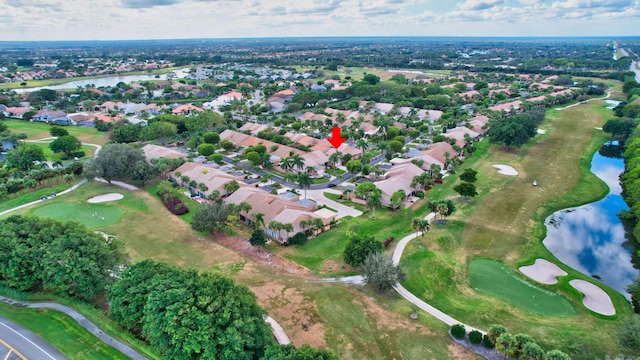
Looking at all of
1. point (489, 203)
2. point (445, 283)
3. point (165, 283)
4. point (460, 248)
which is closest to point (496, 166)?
point (489, 203)

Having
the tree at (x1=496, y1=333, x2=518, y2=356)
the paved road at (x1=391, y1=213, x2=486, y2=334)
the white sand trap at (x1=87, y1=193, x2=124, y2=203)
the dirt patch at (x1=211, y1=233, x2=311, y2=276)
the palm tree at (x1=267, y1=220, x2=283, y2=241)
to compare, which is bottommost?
the paved road at (x1=391, y1=213, x2=486, y2=334)

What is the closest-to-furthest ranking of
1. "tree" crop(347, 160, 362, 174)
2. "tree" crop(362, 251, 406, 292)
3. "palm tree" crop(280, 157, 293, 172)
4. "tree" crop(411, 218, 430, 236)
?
"tree" crop(362, 251, 406, 292)
"tree" crop(411, 218, 430, 236)
"tree" crop(347, 160, 362, 174)
"palm tree" crop(280, 157, 293, 172)

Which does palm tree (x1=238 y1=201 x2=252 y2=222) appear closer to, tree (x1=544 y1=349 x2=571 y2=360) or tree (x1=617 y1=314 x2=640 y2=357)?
tree (x1=544 y1=349 x2=571 y2=360)

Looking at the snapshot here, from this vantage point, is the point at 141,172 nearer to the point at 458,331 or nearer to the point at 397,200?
the point at 397,200

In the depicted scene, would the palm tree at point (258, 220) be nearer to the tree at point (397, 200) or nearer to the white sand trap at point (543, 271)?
the tree at point (397, 200)

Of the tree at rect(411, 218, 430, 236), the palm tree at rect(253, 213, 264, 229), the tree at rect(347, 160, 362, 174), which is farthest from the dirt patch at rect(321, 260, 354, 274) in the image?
the tree at rect(347, 160, 362, 174)

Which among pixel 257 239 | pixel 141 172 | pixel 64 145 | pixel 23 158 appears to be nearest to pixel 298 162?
pixel 257 239
